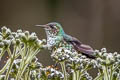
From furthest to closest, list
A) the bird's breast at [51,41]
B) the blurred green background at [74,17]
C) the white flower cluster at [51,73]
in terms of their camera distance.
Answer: the blurred green background at [74,17] → the bird's breast at [51,41] → the white flower cluster at [51,73]

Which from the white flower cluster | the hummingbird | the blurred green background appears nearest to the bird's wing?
the hummingbird

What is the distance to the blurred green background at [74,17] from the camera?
8.99 feet

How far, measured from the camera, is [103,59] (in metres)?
0.54

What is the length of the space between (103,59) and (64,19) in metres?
2.27

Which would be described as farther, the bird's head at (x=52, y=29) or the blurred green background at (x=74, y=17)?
the blurred green background at (x=74, y=17)

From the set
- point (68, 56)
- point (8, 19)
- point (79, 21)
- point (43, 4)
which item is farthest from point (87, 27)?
point (68, 56)

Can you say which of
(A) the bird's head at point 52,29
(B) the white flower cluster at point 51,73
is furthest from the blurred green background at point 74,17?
(B) the white flower cluster at point 51,73

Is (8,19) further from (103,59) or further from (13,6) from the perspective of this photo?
(103,59)

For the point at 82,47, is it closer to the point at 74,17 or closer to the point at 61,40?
the point at 61,40

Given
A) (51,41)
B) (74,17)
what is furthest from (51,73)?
(74,17)

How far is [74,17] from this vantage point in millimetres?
2803

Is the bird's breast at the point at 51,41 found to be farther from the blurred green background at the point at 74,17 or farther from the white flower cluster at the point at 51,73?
the blurred green background at the point at 74,17

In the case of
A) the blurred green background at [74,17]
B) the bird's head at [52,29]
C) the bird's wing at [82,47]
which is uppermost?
the blurred green background at [74,17]

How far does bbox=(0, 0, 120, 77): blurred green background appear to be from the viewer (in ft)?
8.99
